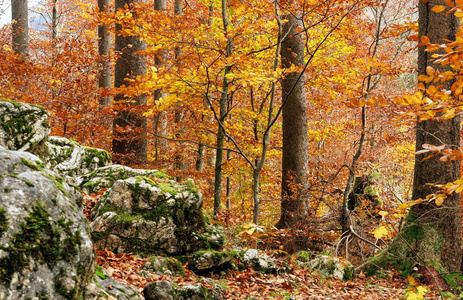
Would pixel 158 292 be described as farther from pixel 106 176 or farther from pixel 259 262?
pixel 106 176

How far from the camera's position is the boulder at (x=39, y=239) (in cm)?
197

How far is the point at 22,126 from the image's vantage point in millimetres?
4363

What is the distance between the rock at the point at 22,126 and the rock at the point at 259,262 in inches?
126

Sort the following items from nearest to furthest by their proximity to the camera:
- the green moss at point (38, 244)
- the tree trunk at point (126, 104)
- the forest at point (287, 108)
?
the green moss at point (38, 244), the forest at point (287, 108), the tree trunk at point (126, 104)

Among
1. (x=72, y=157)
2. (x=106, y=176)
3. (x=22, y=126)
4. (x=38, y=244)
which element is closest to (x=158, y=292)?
(x=38, y=244)

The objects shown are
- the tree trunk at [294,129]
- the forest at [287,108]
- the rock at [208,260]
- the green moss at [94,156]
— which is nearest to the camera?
the rock at [208,260]

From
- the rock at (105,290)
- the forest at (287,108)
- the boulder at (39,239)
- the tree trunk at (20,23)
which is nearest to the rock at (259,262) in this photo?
the forest at (287,108)

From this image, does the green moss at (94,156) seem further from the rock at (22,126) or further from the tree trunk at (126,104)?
the tree trunk at (126,104)

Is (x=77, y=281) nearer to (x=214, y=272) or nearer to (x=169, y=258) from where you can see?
(x=169, y=258)

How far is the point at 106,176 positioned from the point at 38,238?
12.4ft

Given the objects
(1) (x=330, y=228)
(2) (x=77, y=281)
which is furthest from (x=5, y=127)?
(1) (x=330, y=228)

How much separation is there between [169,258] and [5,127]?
2.42 m

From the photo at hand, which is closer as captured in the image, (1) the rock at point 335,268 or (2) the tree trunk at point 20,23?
(1) the rock at point 335,268

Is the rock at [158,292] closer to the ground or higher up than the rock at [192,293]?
higher up
